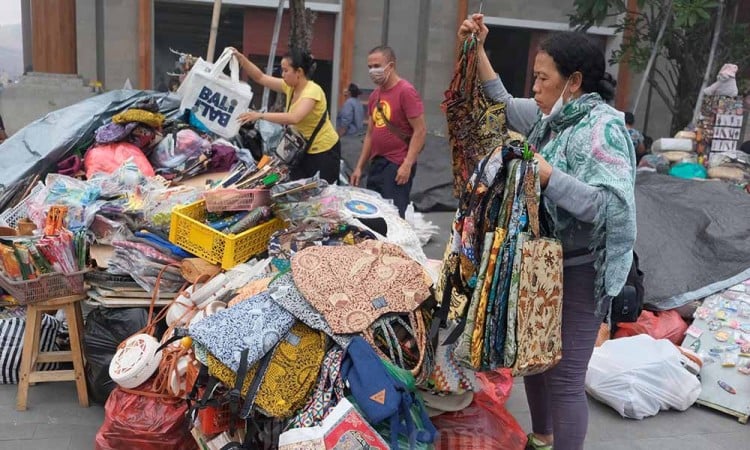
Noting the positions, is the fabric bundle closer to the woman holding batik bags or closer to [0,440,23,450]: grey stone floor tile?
the woman holding batik bags

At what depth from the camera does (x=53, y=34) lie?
8.85 metres

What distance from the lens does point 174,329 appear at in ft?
10.6

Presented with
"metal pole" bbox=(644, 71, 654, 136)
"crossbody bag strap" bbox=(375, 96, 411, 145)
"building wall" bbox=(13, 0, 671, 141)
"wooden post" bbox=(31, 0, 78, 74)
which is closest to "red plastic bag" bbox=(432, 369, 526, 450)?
"crossbody bag strap" bbox=(375, 96, 411, 145)

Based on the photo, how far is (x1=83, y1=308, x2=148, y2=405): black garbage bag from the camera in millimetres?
3449

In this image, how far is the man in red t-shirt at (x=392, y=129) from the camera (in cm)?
494

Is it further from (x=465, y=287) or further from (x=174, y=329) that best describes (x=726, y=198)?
(x=174, y=329)

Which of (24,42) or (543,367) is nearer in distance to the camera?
(543,367)

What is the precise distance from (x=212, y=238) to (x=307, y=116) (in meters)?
1.78

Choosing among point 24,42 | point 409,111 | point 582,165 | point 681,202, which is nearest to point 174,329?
point 582,165

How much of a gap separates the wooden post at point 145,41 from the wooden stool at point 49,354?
906 cm

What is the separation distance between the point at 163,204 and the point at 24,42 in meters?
9.94

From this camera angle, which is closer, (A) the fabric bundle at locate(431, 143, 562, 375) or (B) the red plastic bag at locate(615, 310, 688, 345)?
(A) the fabric bundle at locate(431, 143, 562, 375)

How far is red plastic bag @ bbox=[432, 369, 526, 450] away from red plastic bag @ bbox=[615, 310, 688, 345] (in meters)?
1.62

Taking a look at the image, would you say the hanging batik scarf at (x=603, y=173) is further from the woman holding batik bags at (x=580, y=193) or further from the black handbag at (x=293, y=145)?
the black handbag at (x=293, y=145)
